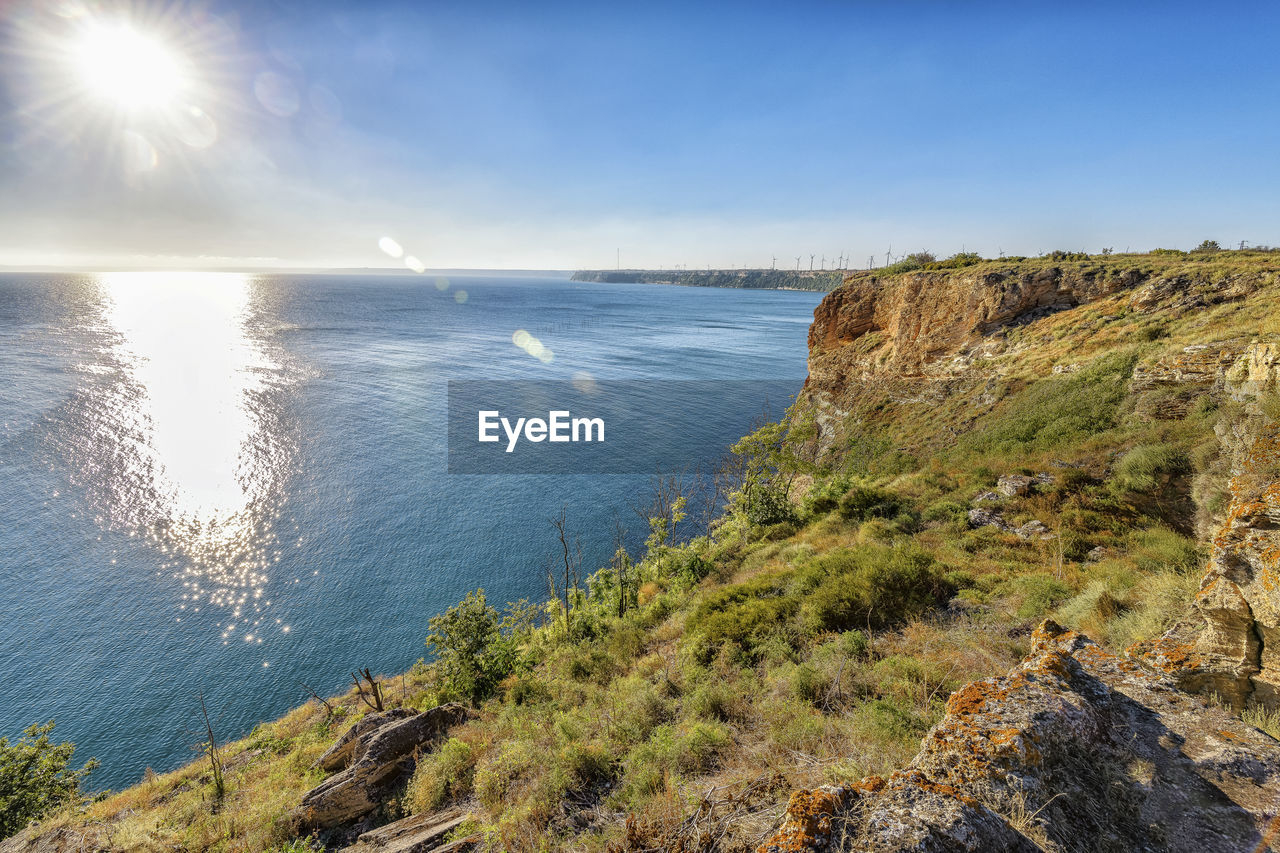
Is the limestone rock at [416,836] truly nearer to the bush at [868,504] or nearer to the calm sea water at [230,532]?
the bush at [868,504]

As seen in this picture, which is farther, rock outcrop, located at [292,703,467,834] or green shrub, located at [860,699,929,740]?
rock outcrop, located at [292,703,467,834]

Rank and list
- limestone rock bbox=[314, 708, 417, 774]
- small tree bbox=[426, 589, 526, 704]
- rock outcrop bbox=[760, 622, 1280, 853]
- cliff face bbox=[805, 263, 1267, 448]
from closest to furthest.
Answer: rock outcrop bbox=[760, 622, 1280, 853] < limestone rock bbox=[314, 708, 417, 774] < small tree bbox=[426, 589, 526, 704] < cliff face bbox=[805, 263, 1267, 448]

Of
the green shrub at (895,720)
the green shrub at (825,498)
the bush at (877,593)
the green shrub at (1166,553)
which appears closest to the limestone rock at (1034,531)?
the green shrub at (1166,553)

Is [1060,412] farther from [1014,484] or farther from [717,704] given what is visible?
[717,704]

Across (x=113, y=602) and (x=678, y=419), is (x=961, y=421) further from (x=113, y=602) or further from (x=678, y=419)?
(x=113, y=602)

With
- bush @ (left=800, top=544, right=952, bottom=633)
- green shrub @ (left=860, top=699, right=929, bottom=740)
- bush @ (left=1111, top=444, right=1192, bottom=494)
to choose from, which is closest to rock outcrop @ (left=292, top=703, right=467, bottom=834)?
bush @ (left=800, top=544, right=952, bottom=633)

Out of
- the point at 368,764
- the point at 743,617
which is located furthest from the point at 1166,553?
the point at 368,764

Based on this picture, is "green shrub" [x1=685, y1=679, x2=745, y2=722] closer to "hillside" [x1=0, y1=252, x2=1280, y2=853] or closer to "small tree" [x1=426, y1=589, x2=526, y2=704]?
"hillside" [x1=0, y1=252, x2=1280, y2=853]
